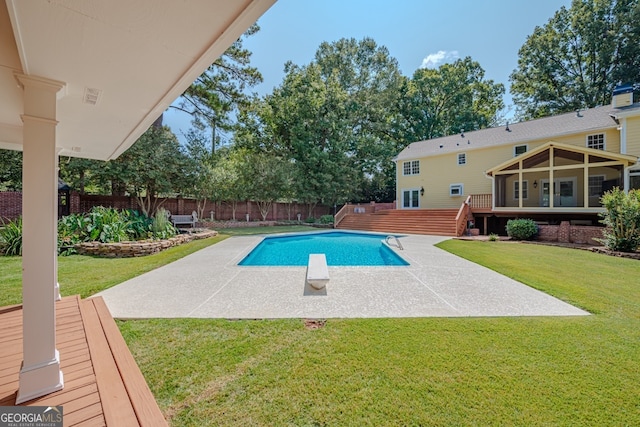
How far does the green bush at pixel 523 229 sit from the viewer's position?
11.7 meters

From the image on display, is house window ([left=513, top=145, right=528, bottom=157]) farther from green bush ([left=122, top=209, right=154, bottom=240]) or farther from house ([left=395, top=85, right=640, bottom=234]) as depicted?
green bush ([left=122, top=209, right=154, bottom=240])

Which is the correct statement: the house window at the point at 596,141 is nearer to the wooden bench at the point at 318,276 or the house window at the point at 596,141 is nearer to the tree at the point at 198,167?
the wooden bench at the point at 318,276

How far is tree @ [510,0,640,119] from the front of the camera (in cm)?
2177

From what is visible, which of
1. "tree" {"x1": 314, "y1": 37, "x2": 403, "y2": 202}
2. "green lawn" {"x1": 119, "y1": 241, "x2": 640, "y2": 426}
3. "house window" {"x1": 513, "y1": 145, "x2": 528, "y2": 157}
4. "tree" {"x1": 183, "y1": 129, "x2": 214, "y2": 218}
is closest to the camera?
"green lawn" {"x1": 119, "y1": 241, "x2": 640, "y2": 426}

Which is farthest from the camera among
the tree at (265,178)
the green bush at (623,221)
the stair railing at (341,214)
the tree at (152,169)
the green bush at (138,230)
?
the stair railing at (341,214)

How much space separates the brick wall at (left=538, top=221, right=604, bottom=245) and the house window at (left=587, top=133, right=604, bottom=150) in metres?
5.60

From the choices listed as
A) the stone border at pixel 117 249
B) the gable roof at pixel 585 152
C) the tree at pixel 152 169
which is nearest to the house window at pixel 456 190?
the gable roof at pixel 585 152

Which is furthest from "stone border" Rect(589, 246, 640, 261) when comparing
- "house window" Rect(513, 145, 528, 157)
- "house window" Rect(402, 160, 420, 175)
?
"house window" Rect(402, 160, 420, 175)

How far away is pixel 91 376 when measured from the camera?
2268mm

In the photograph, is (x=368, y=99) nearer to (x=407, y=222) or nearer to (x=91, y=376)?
(x=407, y=222)

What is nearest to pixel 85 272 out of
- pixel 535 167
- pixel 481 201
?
pixel 481 201

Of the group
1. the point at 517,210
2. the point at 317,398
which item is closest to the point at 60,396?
the point at 317,398

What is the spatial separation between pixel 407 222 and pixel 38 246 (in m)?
16.4

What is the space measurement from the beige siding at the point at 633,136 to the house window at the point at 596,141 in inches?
46.2
